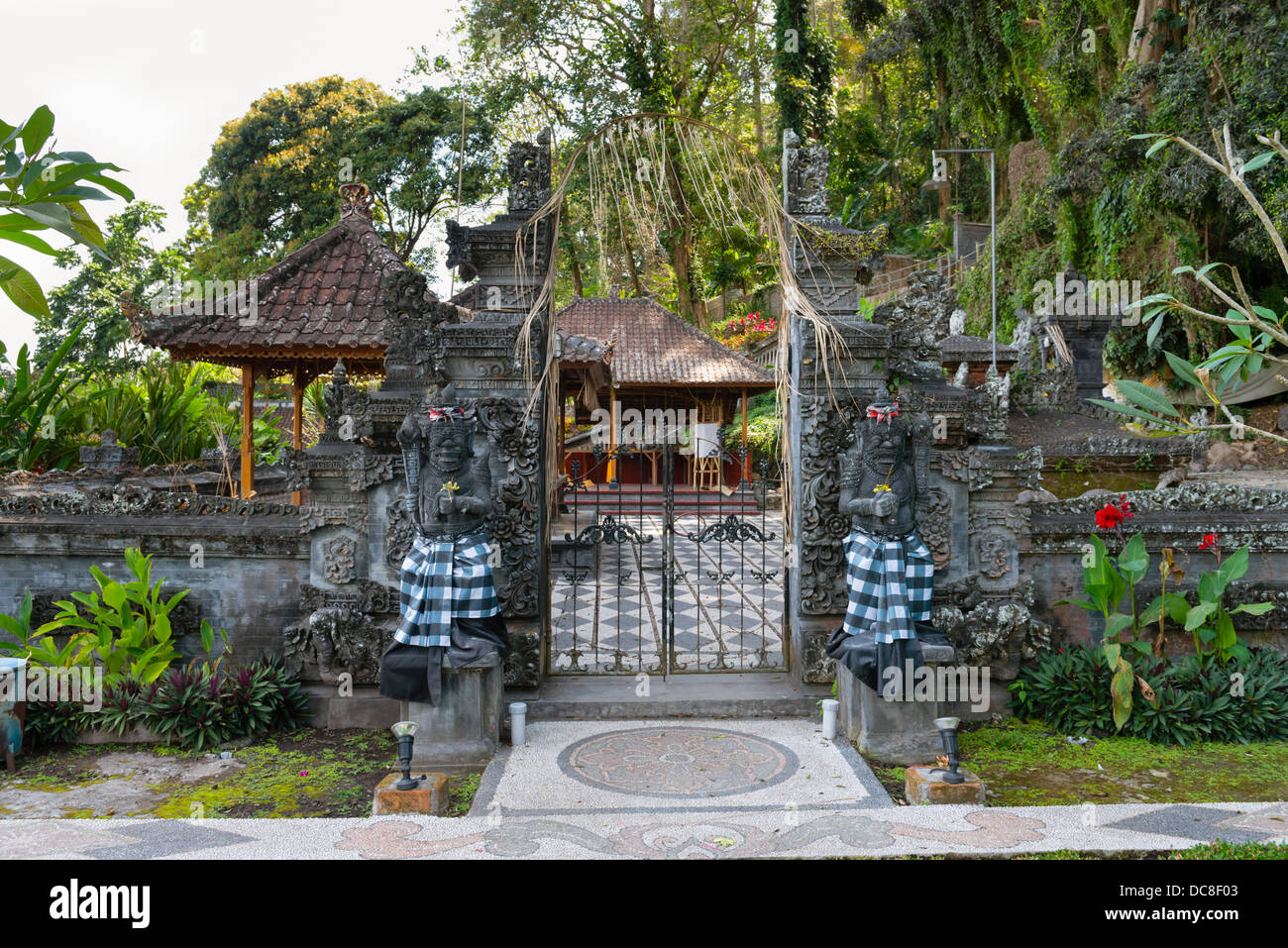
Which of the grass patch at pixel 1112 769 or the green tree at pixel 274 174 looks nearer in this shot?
the grass patch at pixel 1112 769

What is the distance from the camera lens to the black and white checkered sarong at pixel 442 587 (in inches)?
213

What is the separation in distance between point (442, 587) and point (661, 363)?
1376 centimetres

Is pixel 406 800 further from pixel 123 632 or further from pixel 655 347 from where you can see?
pixel 655 347

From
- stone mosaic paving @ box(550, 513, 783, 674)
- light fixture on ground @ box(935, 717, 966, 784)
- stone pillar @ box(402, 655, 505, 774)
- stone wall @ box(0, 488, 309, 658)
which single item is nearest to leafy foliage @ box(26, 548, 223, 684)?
stone wall @ box(0, 488, 309, 658)

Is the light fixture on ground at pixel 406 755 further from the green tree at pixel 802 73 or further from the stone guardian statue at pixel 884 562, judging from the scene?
the green tree at pixel 802 73

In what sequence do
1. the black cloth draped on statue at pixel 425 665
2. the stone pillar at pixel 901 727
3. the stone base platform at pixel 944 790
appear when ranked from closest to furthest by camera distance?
the stone base platform at pixel 944 790 → the black cloth draped on statue at pixel 425 665 → the stone pillar at pixel 901 727

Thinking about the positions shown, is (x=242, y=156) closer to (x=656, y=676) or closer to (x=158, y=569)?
(x=158, y=569)

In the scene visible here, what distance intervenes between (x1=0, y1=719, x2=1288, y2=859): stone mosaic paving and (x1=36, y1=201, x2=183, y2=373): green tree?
22077mm

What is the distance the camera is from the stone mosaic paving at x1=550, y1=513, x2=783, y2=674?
6.82 m

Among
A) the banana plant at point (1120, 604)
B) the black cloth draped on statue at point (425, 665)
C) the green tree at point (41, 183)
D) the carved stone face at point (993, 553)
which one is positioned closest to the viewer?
the green tree at point (41, 183)

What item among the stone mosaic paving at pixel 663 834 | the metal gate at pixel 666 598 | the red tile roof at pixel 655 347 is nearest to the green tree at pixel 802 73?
the red tile roof at pixel 655 347

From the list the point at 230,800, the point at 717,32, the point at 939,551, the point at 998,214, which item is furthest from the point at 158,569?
the point at 998,214

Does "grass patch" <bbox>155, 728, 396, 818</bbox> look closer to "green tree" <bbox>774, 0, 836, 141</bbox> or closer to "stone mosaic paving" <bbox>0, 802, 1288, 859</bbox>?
"stone mosaic paving" <bbox>0, 802, 1288, 859</bbox>

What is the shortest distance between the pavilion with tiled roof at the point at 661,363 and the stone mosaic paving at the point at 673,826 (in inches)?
493
